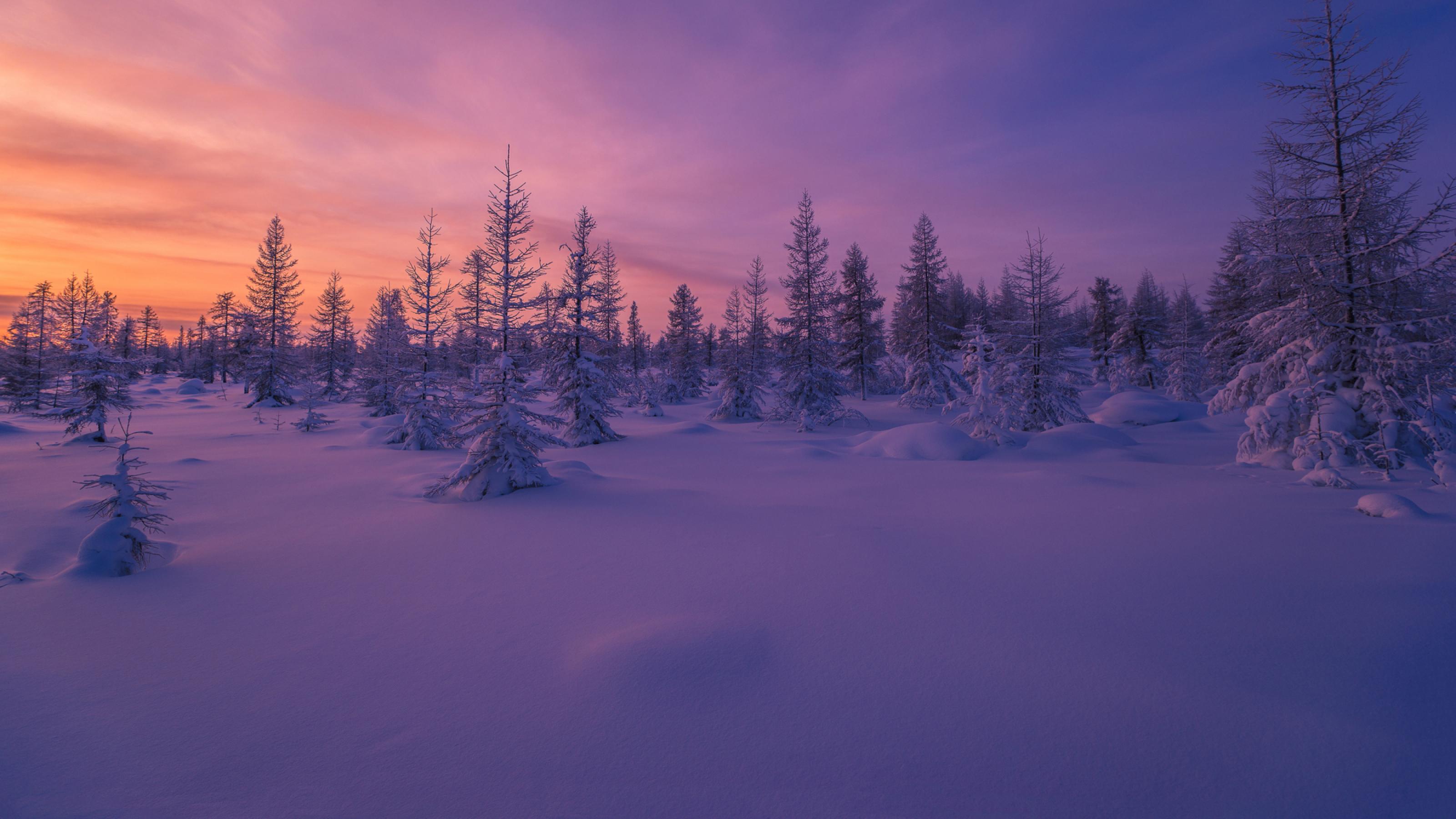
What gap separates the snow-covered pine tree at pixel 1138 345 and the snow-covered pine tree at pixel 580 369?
38.6 meters

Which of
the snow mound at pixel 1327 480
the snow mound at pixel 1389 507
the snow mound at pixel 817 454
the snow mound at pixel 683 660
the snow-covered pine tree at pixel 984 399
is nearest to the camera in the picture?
the snow mound at pixel 683 660

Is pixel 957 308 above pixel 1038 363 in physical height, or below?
above

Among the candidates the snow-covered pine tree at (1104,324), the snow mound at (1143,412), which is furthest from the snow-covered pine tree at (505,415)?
the snow-covered pine tree at (1104,324)

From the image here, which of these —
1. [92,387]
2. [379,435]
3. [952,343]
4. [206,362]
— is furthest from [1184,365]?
[206,362]

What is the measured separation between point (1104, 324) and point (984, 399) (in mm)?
37281

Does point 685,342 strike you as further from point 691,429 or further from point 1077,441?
point 1077,441

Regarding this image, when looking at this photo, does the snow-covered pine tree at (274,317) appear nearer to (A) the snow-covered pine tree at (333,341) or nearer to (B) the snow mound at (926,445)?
(A) the snow-covered pine tree at (333,341)

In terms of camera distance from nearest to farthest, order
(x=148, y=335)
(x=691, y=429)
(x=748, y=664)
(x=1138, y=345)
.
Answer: (x=748, y=664) → (x=691, y=429) → (x=1138, y=345) → (x=148, y=335)

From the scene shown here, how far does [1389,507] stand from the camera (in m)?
7.52

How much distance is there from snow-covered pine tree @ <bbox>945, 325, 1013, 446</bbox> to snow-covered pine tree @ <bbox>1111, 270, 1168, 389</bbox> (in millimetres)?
27832

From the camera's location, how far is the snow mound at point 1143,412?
2269cm

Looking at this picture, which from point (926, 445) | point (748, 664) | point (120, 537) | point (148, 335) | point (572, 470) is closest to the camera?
point (748, 664)

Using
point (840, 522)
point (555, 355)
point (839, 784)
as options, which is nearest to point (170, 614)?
point (839, 784)

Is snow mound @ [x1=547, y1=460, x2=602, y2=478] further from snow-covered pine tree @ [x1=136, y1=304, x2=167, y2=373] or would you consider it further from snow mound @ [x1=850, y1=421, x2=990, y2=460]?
snow-covered pine tree @ [x1=136, y1=304, x2=167, y2=373]
